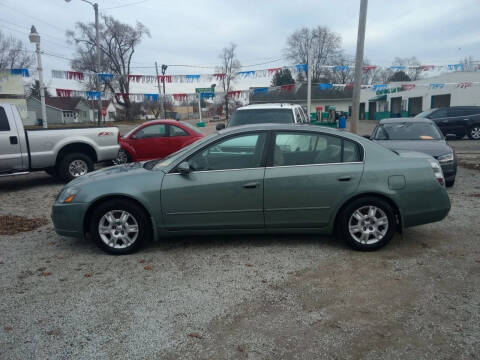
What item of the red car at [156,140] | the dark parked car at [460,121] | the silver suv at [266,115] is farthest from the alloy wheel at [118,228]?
the dark parked car at [460,121]

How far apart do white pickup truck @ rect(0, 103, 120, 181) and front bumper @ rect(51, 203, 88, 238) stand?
446 centimetres

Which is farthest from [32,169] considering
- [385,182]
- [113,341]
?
[385,182]

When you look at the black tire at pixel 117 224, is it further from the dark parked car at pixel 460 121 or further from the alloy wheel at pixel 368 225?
the dark parked car at pixel 460 121

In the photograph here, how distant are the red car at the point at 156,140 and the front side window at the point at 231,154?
6380mm

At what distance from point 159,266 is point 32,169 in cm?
583

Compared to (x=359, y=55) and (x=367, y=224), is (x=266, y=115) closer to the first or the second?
(x=367, y=224)

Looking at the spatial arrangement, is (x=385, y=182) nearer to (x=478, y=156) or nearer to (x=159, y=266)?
(x=159, y=266)

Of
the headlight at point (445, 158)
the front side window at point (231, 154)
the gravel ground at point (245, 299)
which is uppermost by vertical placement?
the front side window at point (231, 154)

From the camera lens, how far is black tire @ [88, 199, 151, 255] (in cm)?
435

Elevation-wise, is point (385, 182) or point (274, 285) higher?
point (385, 182)

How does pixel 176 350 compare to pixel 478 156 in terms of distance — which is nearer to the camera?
pixel 176 350

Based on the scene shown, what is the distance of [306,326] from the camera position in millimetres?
2949

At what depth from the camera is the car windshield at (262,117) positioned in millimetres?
8523

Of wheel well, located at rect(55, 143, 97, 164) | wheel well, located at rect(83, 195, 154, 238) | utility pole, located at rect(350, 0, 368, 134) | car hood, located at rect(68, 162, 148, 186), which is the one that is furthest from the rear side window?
utility pole, located at rect(350, 0, 368, 134)
